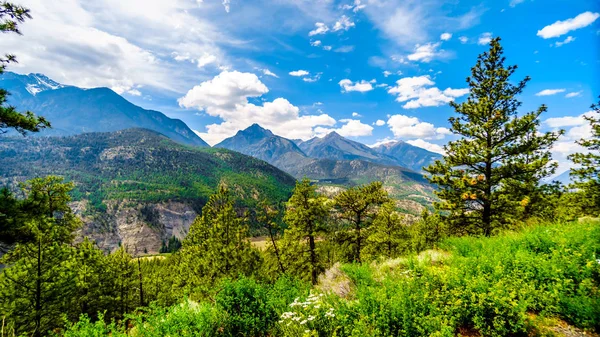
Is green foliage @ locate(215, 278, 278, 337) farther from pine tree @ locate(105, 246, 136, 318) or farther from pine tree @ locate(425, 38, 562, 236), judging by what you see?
pine tree @ locate(105, 246, 136, 318)

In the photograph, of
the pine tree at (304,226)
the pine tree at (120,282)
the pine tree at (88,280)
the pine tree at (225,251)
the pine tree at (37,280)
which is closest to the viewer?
the pine tree at (37,280)

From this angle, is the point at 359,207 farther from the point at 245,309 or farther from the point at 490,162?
the point at 245,309

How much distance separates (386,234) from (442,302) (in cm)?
2514

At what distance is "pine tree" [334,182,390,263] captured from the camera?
1140 inches

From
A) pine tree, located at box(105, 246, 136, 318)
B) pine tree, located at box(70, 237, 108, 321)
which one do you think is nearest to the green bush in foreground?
pine tree, located at box(70, 237, 108, 321)

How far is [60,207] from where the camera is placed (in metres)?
20.8

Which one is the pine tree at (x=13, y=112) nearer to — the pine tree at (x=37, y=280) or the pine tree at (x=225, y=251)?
the pine tree at (x=37, y=280)

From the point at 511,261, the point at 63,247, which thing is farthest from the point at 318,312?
the point at 63,247

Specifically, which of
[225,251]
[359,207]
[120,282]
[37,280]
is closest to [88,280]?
[120,282]

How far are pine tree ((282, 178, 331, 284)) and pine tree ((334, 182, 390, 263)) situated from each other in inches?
133

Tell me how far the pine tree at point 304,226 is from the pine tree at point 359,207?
3381 millimetres

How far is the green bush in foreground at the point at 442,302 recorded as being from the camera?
4.41 m

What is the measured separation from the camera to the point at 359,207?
2922 centimetres

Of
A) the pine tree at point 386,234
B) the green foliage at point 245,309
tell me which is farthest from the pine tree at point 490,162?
the green foliage at point 245,309
